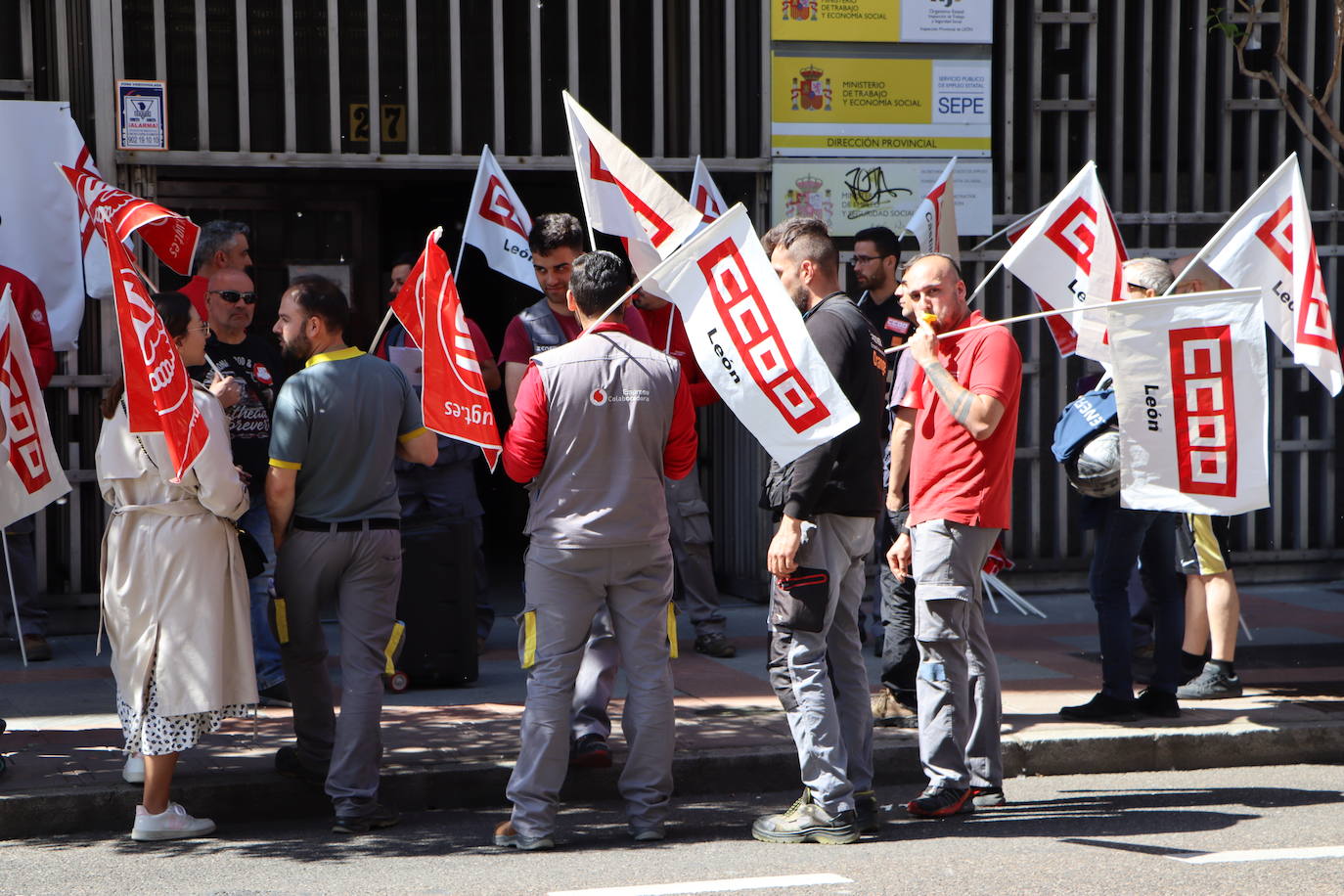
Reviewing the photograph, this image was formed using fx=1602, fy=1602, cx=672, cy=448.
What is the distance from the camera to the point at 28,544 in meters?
8.28

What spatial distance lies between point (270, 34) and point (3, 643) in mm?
3767

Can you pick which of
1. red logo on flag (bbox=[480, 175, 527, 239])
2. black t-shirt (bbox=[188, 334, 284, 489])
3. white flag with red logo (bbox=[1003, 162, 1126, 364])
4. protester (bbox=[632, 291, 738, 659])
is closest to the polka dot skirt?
black t-shirt (bbox=[188, 334, 284, 489])

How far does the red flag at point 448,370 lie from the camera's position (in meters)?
5.66

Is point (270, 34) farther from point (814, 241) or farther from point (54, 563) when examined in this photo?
point (814, 241)

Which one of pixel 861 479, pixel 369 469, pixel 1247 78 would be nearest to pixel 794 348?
pixel 861 479

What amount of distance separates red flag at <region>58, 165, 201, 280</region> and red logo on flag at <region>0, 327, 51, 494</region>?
0.65 metres

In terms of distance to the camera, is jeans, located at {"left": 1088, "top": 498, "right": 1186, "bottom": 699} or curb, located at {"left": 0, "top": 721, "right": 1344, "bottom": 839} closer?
curb, located at {"left": 0, "top": 721, "right": 1344, "bottom": 839}

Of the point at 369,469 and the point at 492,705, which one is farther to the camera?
the point at 492,705

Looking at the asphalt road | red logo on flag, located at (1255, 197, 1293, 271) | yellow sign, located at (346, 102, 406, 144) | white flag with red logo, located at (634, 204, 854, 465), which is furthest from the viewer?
yellow sign, located at (346, 102, 406, 144)

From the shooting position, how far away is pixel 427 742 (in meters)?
6.54

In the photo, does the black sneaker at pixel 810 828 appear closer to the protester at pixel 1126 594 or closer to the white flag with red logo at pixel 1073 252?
the protester at pixel 1126 594

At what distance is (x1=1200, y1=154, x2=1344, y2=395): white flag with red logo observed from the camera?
256 inches

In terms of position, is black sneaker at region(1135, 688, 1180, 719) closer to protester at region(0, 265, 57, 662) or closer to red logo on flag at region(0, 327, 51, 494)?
red logo on flag at region(0, 327, 51, 494)

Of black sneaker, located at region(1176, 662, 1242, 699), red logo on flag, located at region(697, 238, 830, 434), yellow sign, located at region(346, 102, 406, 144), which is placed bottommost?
black sneaker, located at region(1176, 662, 1242, 699)
